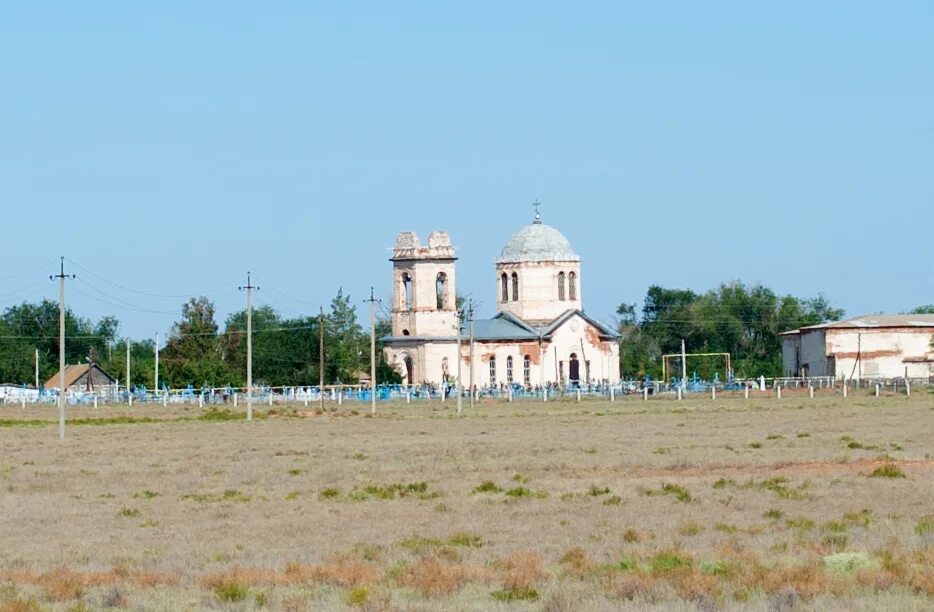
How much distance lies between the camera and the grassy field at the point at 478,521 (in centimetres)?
1831

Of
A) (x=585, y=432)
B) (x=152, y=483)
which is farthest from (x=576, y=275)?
(x=152, y=483)

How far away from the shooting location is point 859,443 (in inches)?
1715

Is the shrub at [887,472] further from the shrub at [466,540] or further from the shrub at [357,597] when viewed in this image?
the shrub at [357,597]

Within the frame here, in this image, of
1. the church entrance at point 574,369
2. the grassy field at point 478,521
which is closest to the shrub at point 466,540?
the grassy field at point 478,521

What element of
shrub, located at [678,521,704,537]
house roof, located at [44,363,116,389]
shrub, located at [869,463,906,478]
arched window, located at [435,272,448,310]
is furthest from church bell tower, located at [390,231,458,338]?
shrub, located at [678,521,704,537]

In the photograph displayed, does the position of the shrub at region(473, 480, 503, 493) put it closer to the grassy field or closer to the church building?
the grassy field

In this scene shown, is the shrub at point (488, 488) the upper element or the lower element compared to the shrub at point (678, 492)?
upper

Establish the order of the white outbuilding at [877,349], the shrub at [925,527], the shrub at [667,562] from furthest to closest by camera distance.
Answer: the white outbuilding at [877,349]
the shrub at [925,527]
the shrub at [667,562]

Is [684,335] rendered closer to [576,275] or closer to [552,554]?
[576,275]

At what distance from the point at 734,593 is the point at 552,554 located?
13.4 feet

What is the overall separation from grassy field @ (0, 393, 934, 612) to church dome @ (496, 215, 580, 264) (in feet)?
192

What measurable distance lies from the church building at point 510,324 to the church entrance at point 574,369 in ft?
0.18

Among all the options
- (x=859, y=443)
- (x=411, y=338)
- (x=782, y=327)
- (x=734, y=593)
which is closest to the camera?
(x=734, y=593)

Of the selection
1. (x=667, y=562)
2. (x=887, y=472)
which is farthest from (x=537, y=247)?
(x=667, y=562)
